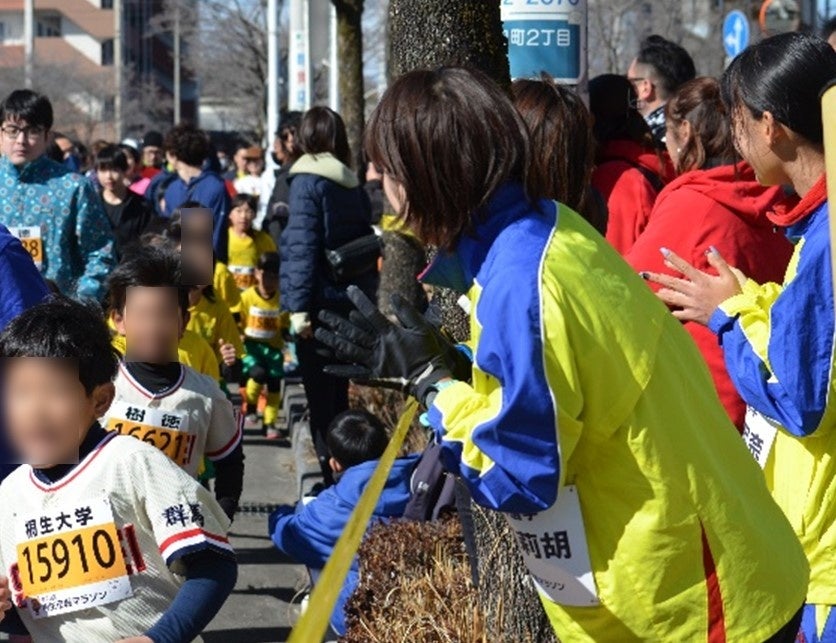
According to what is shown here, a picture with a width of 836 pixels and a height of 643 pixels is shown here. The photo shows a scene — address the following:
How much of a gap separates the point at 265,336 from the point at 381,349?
9312 millimetres

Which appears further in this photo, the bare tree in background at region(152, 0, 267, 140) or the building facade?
the building facade

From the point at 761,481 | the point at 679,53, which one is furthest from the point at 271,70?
the point at 761,481

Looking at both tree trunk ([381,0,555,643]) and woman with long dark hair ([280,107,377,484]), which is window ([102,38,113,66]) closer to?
woman with long dark hair ([280,107,377,484])

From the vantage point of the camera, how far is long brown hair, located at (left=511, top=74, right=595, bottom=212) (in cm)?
412

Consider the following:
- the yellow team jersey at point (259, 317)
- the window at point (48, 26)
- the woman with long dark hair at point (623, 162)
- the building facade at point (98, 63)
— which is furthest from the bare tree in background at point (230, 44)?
the woman with long dark hair at point (623, 162)

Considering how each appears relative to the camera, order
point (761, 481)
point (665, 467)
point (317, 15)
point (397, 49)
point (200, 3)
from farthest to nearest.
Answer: point (200, 3)
point (317, 15)
point (397, 49)
point (761, 481)
point (665, 467)

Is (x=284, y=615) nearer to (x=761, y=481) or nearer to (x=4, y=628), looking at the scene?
(x=4, y=628)

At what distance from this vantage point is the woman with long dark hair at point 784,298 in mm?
3418

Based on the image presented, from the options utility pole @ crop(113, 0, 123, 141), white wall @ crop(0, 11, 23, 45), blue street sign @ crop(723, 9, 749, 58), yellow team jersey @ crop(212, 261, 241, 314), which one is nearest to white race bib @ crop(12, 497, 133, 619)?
yellow team jersey @ crop(212, 261, 241, 314)

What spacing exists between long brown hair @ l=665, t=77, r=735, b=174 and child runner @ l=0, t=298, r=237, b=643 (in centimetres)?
220

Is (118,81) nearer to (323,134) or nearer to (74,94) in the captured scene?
(74,94)

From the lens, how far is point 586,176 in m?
4.28

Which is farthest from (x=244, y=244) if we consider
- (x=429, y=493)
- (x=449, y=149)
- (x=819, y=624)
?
(x=449, y=149)

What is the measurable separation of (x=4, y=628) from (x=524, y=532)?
1.46 m
